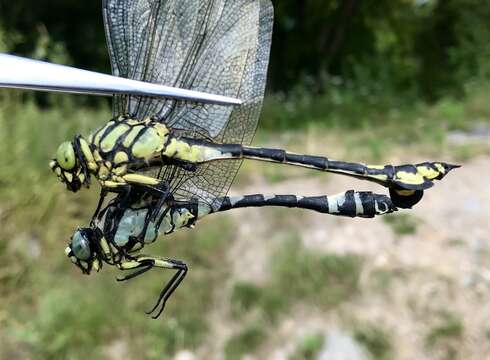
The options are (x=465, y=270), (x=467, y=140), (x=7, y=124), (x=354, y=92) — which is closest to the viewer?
(x=7, y=124)

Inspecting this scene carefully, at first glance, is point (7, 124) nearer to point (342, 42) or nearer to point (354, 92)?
point (354, 92)

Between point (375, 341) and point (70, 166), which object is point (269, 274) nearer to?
point (375, 341)

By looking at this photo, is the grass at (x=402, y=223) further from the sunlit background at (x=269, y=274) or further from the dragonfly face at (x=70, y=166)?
the dragonfly face at (x=70, y=166)

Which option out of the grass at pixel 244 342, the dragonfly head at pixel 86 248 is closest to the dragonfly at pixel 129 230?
the dragonfly head at pixel 86 248

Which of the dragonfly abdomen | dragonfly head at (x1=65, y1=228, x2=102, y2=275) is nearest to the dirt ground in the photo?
the dragonfly abdomen

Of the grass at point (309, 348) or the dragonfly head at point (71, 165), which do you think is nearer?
the dragonfly head at point (71, 165)

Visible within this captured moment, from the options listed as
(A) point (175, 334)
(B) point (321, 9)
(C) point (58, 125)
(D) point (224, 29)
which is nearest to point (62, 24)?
(B) point (321, 9)
